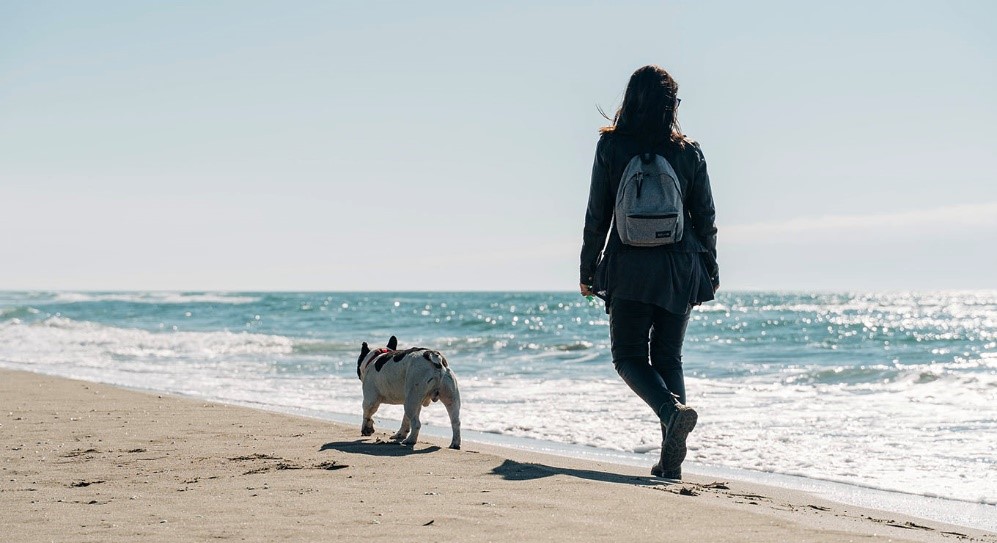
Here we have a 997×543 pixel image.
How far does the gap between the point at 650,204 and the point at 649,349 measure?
2.77 feet

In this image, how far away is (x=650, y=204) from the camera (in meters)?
4.39

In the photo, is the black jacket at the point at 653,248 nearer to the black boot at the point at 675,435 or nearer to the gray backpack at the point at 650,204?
the gray backpack at the point at 650,204

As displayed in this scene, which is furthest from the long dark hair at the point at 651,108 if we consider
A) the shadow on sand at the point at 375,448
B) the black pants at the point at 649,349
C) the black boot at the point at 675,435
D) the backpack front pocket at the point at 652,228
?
the shadow on sand at the point at 375,448

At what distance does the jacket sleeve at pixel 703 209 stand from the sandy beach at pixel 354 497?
116 centimetres

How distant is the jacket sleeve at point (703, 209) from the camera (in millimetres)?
4637

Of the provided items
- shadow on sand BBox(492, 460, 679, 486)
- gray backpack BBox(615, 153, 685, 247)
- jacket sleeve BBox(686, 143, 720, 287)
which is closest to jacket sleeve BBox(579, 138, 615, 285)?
gray backpack BBox(615, 153, 685, 247)

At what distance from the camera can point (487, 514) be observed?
3514 mm

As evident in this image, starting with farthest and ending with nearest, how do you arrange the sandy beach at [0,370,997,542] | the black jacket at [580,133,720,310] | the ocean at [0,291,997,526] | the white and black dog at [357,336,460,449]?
the ocean at [0,291,997,526]
the white and black dog at [357,336,460,449]
the black jacket at [580,133,720,310]
the sandy beach at [0,370,997,542]

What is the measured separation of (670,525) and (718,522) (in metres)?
0.19

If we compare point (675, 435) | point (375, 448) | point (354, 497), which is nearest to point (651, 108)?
point (675, 435)

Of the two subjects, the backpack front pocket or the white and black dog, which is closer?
the backpack front pocket

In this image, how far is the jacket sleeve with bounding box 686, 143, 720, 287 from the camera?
464 centimetres

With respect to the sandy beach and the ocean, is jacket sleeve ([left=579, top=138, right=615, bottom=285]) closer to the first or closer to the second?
the sandy beach

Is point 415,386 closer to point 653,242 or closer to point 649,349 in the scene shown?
point 649,349
